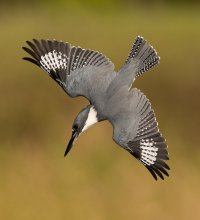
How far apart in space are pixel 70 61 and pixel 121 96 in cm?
67

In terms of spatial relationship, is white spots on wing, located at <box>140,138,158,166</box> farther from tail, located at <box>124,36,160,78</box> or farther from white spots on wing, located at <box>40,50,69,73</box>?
white spots on wing, located at <box>40,50,69,73</box>

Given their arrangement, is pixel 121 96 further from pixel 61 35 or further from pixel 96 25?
pixel 96 25

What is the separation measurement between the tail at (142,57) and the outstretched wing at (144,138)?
0.19 metres

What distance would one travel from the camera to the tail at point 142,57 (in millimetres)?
5004

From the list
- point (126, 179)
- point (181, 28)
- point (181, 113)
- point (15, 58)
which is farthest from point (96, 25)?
point (126, 179)

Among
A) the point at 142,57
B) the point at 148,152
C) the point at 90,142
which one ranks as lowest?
the point at 90,142

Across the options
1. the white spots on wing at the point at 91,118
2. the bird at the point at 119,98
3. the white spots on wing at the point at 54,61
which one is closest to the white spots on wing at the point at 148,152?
the bird at the point at 119,98

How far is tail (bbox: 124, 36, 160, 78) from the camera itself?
500cm

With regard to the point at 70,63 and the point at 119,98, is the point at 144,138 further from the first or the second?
the point at 70,63

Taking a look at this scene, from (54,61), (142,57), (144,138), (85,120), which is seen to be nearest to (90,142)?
(54,61)

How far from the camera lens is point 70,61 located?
5.29 meters

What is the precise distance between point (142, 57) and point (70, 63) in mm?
360

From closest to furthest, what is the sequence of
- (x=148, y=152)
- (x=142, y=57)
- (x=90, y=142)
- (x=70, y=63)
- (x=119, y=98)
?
(x=119, y=98) → (x=148, y=152) → (x=142, y=57) → (x=70, y=63) → (x=90, y=142)

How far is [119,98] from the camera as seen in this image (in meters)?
4.66
